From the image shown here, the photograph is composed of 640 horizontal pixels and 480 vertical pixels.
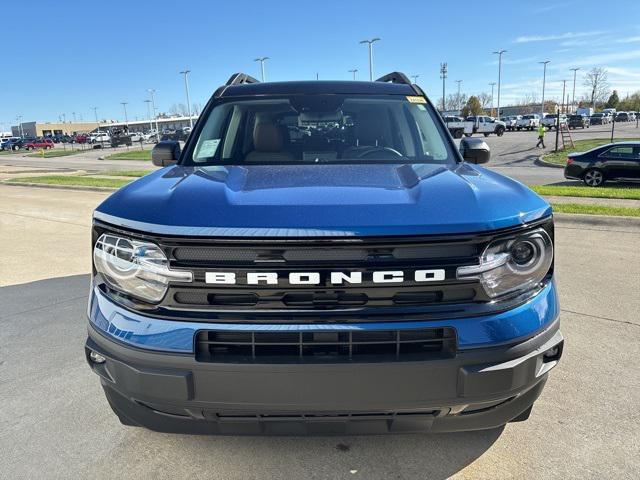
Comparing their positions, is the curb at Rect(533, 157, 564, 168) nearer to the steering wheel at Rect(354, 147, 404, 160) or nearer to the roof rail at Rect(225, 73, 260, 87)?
the roof rail at Rect(225, 73, 260, 87)

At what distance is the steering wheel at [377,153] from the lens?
318cm

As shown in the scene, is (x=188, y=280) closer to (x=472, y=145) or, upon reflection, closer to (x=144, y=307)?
(x=144, y=307)

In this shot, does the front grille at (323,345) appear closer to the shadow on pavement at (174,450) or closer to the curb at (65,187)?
the shadow on pavement at (174,450)

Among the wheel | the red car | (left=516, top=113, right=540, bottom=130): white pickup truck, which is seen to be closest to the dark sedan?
the wheel

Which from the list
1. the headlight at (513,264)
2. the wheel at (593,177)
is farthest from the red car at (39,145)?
the headlight at (513,264)

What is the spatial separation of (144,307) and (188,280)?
0.75 ft

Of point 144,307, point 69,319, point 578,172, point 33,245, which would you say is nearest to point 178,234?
point 144,307

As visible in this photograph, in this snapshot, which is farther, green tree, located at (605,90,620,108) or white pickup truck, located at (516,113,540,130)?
green tree, located at (605,90,620,108)

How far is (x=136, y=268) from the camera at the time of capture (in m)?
1.98

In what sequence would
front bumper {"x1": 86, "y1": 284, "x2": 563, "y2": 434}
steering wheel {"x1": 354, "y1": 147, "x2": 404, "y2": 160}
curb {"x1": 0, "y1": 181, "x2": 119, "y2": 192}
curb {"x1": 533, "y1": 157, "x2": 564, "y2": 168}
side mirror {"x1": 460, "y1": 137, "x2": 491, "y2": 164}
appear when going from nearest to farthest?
front bumper {"x1": 86, "y1": 284, "x2": 563, "y2": 434}, steering wheel {"x1": 354, "y1": 147, "x2": 404, "y2": 160}, side mirror {"x1": 460, "y1": 137, "x2": 491, "y2": 164}, curb {"x1": 0, "y1": 181, "x2": 119, "y2": 192}, curb {"x1": 533, "y1": 157, "x2": 564, "y2": 168}

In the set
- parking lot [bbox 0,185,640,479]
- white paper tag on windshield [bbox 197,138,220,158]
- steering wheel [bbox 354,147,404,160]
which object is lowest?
parking lot [bbox 0,185,640,479]

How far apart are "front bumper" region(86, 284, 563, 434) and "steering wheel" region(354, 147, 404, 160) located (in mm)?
1452

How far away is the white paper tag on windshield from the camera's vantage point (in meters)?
3.28

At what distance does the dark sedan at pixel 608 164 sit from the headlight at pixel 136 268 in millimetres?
16544
